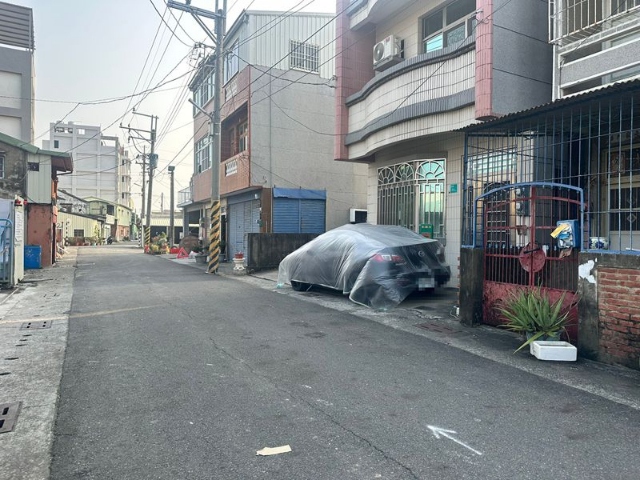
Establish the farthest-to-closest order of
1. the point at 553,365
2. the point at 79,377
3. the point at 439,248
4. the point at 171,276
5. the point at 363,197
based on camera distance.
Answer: the point at 363,197 → the point at 171,276 → the point at 439,248 → the point at 553,365 → the point at 79,377

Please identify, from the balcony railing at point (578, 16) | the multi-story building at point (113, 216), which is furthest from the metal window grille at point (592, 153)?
the multi-story building at point (113, 216)

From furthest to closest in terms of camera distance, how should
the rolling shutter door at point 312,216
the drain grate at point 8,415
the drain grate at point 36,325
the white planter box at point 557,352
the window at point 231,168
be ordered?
1. the window at point 231,168
2. the rolling shutter door at point 312,216
3. the drain grate at point 36,325
4. the white planter box at point 557,352
5. the drain grate at point 8,415

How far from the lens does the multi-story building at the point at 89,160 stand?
68.1 meters

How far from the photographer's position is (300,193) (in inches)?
761

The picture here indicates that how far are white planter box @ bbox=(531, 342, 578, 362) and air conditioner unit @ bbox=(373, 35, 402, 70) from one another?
9.32 m

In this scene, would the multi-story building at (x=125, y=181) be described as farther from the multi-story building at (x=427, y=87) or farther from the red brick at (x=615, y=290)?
the red brick at (x=615, y=290)

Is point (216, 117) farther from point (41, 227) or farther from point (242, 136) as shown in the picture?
point (41, 227)

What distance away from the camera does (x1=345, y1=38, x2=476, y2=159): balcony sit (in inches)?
382

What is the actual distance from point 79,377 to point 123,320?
3163 millimetres

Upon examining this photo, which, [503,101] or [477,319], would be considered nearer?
[477,319]

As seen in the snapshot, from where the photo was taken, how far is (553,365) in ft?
17.3

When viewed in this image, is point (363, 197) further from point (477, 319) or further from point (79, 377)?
point (79, 377)

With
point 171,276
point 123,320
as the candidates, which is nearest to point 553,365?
point 123,320

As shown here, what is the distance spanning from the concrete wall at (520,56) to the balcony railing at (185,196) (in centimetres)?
2454
